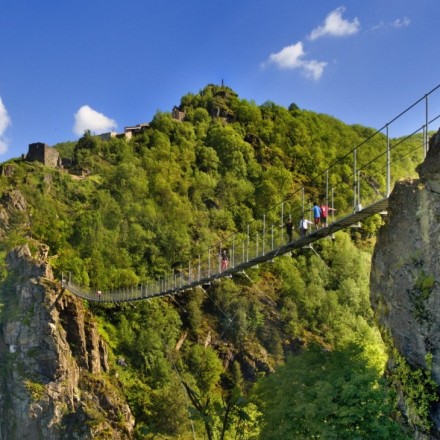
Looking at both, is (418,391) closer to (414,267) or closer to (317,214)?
(414,267)

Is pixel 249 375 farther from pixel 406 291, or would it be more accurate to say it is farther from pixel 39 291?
pixel 406 291

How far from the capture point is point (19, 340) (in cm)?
2286

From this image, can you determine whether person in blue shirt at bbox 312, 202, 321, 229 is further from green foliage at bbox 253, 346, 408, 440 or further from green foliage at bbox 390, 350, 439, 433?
green foliage at bbox 253, 346, 408, 440

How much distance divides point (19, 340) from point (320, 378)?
51.3 ft

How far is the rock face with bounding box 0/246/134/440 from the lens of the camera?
70.0ft

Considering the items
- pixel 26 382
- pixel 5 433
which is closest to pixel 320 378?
pixel 26 382

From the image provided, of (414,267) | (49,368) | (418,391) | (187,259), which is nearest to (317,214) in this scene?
(414,267)

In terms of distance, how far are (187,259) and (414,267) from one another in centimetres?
2592

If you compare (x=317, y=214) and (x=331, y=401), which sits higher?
(x=317, y=214)

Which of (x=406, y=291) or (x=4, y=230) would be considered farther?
(x=4, y=230)

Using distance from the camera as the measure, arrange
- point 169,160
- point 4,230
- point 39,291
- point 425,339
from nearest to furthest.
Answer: point 425,339, point 39,291, point 4,230, point 169,160

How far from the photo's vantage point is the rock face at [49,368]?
21.3 meters

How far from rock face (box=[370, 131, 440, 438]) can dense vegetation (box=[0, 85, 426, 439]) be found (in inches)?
163

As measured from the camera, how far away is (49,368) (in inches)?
871
